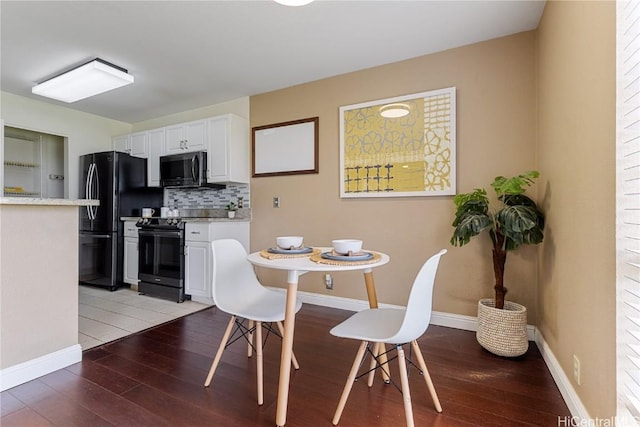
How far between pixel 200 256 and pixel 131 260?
1236mm

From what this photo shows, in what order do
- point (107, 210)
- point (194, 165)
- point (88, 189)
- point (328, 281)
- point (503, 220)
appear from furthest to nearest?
point (88, 189), point (107, 210), point (194, 165), point (328, 281), point (503, 220)

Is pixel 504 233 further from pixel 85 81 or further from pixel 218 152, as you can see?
pixel 85 81

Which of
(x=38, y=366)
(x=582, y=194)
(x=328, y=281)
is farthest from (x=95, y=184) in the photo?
(x=582, y=194)

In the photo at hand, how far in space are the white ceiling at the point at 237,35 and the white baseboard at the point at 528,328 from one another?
7.51 ft

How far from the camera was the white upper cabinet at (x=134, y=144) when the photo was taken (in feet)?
14.4

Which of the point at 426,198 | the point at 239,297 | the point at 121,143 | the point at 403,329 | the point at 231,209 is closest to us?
the point at 403,329

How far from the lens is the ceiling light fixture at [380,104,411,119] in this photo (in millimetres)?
2908

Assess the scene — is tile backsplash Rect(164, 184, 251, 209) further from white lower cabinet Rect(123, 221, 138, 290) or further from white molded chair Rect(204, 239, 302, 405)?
white molded chair Rect(204, 239, 302, 405)

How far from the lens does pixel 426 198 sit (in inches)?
111

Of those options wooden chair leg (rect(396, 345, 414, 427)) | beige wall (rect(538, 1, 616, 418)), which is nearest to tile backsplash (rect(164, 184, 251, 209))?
wooden chair leg (rect(396, 345, 414, 427))

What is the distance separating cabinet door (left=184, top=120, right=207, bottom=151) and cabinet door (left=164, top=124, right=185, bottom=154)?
8 cm

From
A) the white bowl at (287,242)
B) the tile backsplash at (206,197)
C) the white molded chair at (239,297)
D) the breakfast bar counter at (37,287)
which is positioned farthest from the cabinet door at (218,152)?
the white bowl at (287,242)

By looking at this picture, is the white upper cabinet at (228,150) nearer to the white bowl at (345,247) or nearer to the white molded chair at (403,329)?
the white bowl at (345,247)

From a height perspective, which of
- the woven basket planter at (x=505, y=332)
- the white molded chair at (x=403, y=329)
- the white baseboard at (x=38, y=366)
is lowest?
the white baseboard at (x=38, y=366)
